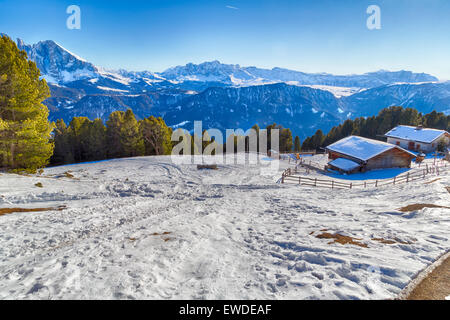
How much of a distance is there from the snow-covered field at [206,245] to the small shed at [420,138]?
41.6 meters

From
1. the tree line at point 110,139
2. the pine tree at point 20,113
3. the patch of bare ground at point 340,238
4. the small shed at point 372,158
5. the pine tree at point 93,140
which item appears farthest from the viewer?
the pine tree at point 93,140

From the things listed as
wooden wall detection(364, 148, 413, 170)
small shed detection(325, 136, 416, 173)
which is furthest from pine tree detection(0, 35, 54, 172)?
wooden wall detection(364, 148, 413, 170)

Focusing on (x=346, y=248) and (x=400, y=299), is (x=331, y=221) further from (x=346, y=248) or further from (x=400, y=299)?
(x=400, y=299)

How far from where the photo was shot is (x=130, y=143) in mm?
48594

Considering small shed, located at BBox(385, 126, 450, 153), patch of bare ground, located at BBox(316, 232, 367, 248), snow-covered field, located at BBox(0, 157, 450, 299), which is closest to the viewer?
snow-covered field, located at BBox(0, 157, 450, 299)

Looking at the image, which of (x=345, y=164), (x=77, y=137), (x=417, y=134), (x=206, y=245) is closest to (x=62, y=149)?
(x=77, y=137)

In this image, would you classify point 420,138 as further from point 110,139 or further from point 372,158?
point 110,139

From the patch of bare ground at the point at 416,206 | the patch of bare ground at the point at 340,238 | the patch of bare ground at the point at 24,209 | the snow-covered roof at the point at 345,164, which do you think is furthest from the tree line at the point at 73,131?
the snow-covered roof at the point at 345,164

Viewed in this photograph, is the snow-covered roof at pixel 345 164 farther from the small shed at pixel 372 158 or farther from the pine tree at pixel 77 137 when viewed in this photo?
the pine tree at pixel 77 137

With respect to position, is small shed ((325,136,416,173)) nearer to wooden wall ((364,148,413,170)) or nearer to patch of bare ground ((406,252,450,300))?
wooden wall ((364,148,413,170))

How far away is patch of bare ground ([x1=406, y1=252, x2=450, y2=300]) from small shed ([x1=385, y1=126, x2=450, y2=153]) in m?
55.8

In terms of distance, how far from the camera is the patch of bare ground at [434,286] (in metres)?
5.56

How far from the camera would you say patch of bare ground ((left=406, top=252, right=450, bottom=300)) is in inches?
219

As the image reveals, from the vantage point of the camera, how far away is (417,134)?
5097 cm
